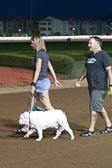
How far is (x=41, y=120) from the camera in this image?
7973 millimetres

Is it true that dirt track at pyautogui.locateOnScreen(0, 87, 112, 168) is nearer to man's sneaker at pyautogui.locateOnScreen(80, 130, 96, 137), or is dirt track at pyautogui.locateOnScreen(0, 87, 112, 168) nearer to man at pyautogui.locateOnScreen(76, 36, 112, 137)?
man's sneaker at pyautogui.locateOnScreen(80, 130, 96, 137)

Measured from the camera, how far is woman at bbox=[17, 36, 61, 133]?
838cm

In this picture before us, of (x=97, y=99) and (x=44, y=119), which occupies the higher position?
(x=97, y=99)

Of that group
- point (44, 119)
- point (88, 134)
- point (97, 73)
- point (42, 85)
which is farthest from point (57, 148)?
point (97, 73)

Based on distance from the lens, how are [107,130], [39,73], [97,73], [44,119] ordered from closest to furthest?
[44,119] → [97,73] → [39,73] → [107,130]

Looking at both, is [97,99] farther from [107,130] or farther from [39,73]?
[39,73]

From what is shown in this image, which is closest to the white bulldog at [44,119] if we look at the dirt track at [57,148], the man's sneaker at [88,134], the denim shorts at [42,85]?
the dirt track at [57,148]

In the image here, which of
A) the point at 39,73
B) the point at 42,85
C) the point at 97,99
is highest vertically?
the point at 39,73

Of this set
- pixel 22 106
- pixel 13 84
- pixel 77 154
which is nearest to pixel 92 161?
pixel 77 154

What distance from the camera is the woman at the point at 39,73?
27.5ft

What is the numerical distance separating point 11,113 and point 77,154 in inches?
153

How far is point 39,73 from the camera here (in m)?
8.48

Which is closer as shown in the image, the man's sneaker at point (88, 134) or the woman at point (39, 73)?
the woman at point (39, 73)

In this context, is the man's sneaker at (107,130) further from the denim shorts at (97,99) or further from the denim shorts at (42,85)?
the denim shorts at (42,85)
